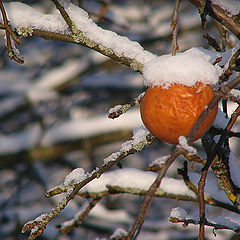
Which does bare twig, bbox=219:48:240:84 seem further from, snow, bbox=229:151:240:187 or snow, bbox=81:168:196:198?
snow, bbox=81:168:196:198

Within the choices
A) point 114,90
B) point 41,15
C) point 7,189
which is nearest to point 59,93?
point 114,90

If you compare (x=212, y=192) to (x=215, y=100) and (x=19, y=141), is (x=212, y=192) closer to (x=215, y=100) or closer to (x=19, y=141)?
(x=215, y=100)

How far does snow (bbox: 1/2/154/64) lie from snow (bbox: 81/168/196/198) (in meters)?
0.48

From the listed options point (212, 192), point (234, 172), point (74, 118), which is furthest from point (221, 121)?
point (74, 118)

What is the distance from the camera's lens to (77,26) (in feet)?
3.69

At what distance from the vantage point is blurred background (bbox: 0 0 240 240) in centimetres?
296

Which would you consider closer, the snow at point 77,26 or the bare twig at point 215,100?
the bare twig at point 215,100

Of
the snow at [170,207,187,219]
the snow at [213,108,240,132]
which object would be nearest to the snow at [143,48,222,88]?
the snow at [213,108,240,132]

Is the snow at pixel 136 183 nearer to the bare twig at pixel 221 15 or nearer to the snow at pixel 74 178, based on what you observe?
the snow at pixel 74 178

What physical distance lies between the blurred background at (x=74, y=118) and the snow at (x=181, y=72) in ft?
3.22

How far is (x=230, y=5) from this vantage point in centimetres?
106

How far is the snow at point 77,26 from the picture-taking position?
1.12 metres

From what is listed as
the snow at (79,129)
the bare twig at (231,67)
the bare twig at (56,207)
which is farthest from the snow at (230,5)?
the snow at (79,129)

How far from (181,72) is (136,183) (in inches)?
24.4
